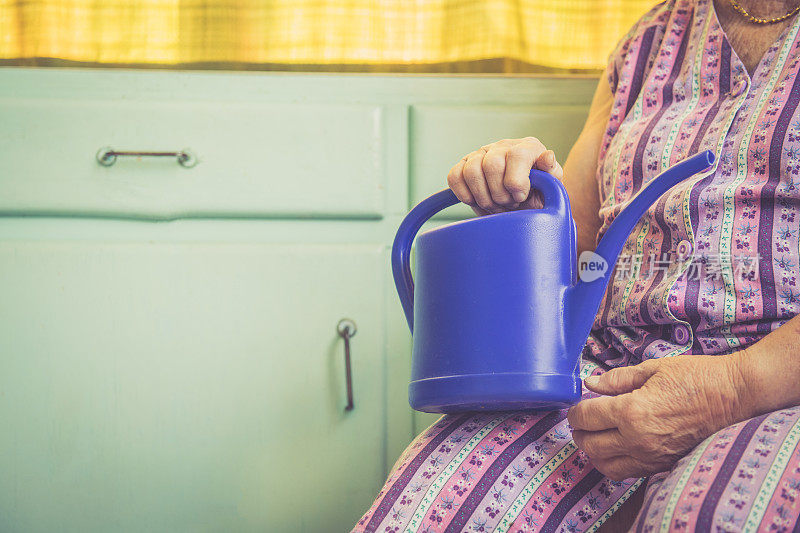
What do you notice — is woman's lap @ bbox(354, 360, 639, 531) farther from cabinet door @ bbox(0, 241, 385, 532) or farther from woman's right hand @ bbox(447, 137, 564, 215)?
cabinet door @ bbox(0, 241, 385, 532)

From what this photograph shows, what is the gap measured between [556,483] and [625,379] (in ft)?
0.39

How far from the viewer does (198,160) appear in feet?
3.74

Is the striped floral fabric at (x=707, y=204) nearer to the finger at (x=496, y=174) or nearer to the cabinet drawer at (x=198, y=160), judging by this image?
the finger at (x=496, y=174)

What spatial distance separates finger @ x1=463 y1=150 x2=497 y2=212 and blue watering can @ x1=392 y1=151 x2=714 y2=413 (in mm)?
65

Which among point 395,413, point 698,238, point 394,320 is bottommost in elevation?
point 395,413

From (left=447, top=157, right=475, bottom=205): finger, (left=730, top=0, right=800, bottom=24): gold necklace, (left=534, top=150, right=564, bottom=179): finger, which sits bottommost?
(left=447, top=157, right=475, bottom=205): finger

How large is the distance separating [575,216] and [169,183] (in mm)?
629

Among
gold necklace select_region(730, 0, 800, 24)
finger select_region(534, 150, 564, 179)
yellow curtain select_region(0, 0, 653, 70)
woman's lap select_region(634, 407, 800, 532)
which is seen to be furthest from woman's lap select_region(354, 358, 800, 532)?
yellow curtain select_region(0, 0, 653, 70)

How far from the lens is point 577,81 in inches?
47.3

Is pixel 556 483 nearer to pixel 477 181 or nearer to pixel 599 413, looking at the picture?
pixel 599 413

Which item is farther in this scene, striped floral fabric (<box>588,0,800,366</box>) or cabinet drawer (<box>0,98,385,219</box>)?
cabinet drawer (<box>0,98,385,219</box>)

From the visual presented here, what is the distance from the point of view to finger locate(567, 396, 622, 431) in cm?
63

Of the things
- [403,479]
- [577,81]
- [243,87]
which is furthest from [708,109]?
[243,87]

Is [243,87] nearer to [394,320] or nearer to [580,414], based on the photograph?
[394,320]
